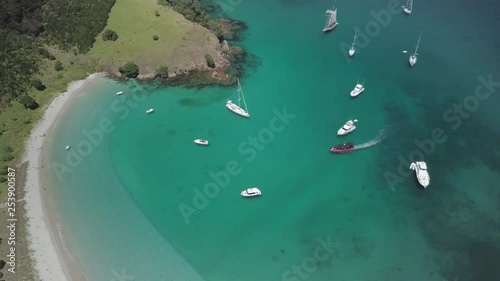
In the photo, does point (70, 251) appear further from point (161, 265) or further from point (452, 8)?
point (452, 8)

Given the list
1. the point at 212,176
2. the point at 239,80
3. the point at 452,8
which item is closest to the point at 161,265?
the point at 212,176

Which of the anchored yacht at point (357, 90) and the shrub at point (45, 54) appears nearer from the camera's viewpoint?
the anchored yacht at point (357, 90)

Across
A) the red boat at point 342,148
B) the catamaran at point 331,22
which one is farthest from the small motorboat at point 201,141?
the catamaran at point 331,22

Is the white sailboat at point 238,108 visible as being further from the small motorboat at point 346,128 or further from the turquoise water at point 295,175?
the small motorboat at point 346,128

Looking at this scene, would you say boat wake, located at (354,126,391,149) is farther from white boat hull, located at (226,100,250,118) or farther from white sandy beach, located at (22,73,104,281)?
white sandy beach, located at (22,73,104,281)

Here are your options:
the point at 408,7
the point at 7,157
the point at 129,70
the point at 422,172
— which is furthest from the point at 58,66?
the point at 408,7
